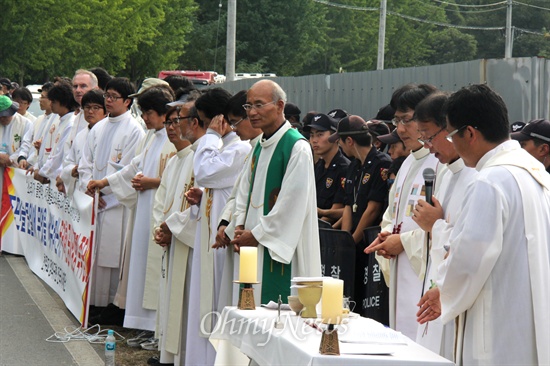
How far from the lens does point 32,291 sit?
12070mm

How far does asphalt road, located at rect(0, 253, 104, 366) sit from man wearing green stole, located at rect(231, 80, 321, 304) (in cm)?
230

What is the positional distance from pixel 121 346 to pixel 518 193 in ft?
18.2

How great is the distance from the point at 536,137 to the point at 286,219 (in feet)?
6.40

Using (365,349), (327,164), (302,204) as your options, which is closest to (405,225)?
(302,204)

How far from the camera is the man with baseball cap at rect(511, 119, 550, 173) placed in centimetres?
738

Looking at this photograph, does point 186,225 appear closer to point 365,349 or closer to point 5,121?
point 365,349

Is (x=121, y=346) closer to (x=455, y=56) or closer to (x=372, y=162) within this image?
(x=372, y=162)

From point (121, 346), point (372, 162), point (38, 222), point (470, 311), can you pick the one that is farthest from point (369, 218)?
point (38, 222)

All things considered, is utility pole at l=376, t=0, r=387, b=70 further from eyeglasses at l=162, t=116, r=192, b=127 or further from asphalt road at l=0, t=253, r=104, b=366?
eyeglasses at l=162, t=116, r=192, b=127

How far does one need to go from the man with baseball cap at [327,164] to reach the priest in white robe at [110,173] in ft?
7.57

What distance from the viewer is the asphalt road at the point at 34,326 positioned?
8.71m

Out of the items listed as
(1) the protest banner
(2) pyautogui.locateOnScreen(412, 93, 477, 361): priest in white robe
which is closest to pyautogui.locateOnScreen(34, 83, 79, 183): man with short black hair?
(1) the protest banner

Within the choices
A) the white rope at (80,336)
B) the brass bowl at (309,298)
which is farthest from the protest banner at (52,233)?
the brass bowl at (309,298)

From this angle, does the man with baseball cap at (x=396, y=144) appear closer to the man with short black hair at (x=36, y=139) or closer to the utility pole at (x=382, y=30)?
the man with short black hair at (x=36, y=139)
